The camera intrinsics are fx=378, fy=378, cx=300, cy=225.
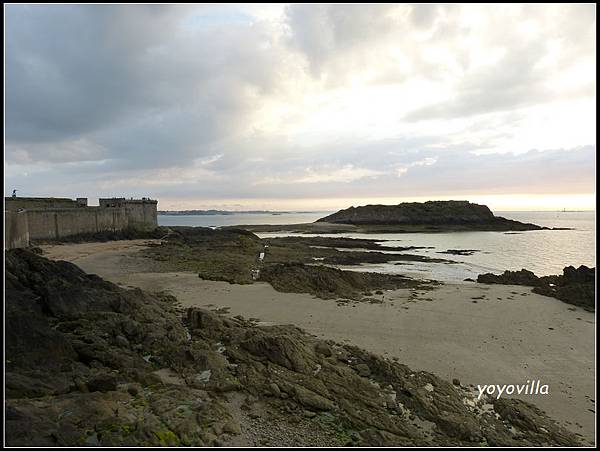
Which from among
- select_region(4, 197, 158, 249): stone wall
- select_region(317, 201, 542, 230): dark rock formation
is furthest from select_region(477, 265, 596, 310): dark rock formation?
select_region(317, 201, 542, 230): dark rock formation

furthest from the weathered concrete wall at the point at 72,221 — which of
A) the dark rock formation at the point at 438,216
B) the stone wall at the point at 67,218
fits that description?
the dark rock formation at the point at 438,216

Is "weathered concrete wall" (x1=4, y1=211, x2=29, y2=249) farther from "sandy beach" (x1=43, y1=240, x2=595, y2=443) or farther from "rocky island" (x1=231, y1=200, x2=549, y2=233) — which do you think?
"rocky island" (x1=231, y1=200, x2=549, y2=233)

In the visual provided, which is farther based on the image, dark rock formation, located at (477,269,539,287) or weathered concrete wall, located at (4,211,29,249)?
weathered concrete wall, located at (4,211,29,249)

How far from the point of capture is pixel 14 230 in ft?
64.1

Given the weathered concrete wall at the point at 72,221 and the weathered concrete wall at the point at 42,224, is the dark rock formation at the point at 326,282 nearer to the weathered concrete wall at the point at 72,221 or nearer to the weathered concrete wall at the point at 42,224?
the weathered concrete wall at the point at 42,224

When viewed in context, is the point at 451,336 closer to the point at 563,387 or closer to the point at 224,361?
the point at 563,387

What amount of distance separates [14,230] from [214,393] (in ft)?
63.9

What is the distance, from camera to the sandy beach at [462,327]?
693cm

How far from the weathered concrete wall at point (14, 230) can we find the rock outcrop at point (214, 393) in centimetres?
1190

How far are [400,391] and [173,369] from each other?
148 inches

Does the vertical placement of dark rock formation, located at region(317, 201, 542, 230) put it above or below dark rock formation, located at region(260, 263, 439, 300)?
above

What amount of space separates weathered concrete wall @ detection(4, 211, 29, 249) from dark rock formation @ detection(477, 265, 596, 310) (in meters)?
22.2

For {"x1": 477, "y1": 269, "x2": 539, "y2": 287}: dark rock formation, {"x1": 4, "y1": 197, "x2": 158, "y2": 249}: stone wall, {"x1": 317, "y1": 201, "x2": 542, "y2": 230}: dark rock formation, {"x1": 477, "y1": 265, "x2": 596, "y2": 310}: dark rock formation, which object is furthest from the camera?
{"x1": 317, "y1": 201, "x2": 542, "y2": 230}: dark rock formation

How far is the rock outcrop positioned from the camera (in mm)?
4492
